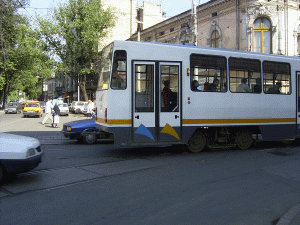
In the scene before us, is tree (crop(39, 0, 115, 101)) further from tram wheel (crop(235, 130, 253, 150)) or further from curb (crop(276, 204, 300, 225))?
curb (crop(276, 204, 300, 225))

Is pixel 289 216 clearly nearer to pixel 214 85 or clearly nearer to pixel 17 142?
pixel 17 142

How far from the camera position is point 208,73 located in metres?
9.32

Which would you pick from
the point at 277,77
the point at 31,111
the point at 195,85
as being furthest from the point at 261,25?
the point at 31,111

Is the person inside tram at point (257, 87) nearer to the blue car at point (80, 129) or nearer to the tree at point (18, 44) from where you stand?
the blue car at point (80, 129)

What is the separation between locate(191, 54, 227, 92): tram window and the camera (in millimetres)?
9070

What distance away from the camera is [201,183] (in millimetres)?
5996

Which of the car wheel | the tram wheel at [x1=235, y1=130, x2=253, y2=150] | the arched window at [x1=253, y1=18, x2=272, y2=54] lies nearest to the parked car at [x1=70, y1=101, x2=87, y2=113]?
the arched window at [x1=253, y1=18, x2=272, y2=54]

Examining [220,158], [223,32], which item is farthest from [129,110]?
[223,32]

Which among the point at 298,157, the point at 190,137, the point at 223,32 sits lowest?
the point at 298,157

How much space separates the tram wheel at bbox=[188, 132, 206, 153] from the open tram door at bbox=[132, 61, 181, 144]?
0.77 meters

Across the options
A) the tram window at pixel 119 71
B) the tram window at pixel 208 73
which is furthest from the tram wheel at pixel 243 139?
the tram window at pixel 119 71

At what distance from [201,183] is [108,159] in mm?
3347

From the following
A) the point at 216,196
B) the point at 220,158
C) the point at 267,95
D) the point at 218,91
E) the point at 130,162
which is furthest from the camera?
the point at 267,95

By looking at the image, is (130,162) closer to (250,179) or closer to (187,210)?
(250,179)
